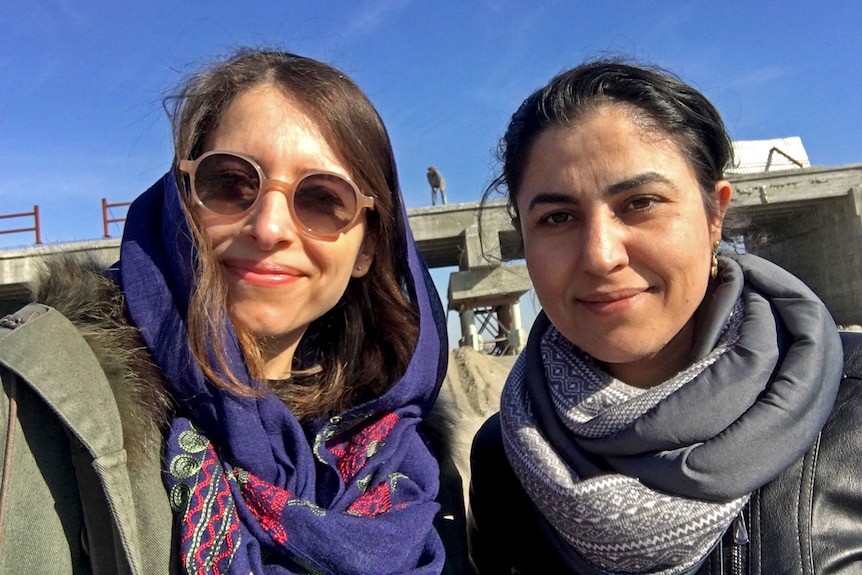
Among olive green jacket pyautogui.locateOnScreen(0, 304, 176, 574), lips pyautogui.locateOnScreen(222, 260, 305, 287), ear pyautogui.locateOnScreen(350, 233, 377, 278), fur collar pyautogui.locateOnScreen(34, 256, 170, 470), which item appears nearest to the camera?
olive green jacket pyautogui.locateOnScreen(0, 304, 176, 574)

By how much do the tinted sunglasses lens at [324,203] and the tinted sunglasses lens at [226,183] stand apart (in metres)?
0.13

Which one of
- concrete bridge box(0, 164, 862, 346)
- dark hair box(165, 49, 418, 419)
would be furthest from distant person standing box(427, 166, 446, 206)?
dark hair box(165, 49, 418, 419)

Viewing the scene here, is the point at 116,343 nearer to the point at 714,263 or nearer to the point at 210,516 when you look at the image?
the point at 210,516

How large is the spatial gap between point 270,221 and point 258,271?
0.48 feet

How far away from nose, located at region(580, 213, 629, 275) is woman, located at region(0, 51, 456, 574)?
2.25ft

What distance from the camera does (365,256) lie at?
2.04m

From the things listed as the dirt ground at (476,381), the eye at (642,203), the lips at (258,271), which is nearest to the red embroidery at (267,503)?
the lips at (258,271)

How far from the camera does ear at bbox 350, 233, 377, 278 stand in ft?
6.60

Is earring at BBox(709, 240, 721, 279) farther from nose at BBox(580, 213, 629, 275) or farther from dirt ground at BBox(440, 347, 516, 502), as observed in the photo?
dirt ground at BBox(440, 347, 516, 502)

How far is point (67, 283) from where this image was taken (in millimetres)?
1493

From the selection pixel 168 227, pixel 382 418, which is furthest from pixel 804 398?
pixel 168 227

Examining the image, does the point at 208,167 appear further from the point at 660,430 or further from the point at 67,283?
the point at 660,430

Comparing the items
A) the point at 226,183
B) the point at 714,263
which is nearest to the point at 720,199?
the point at 714,263

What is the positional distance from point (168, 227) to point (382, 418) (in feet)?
2.89
